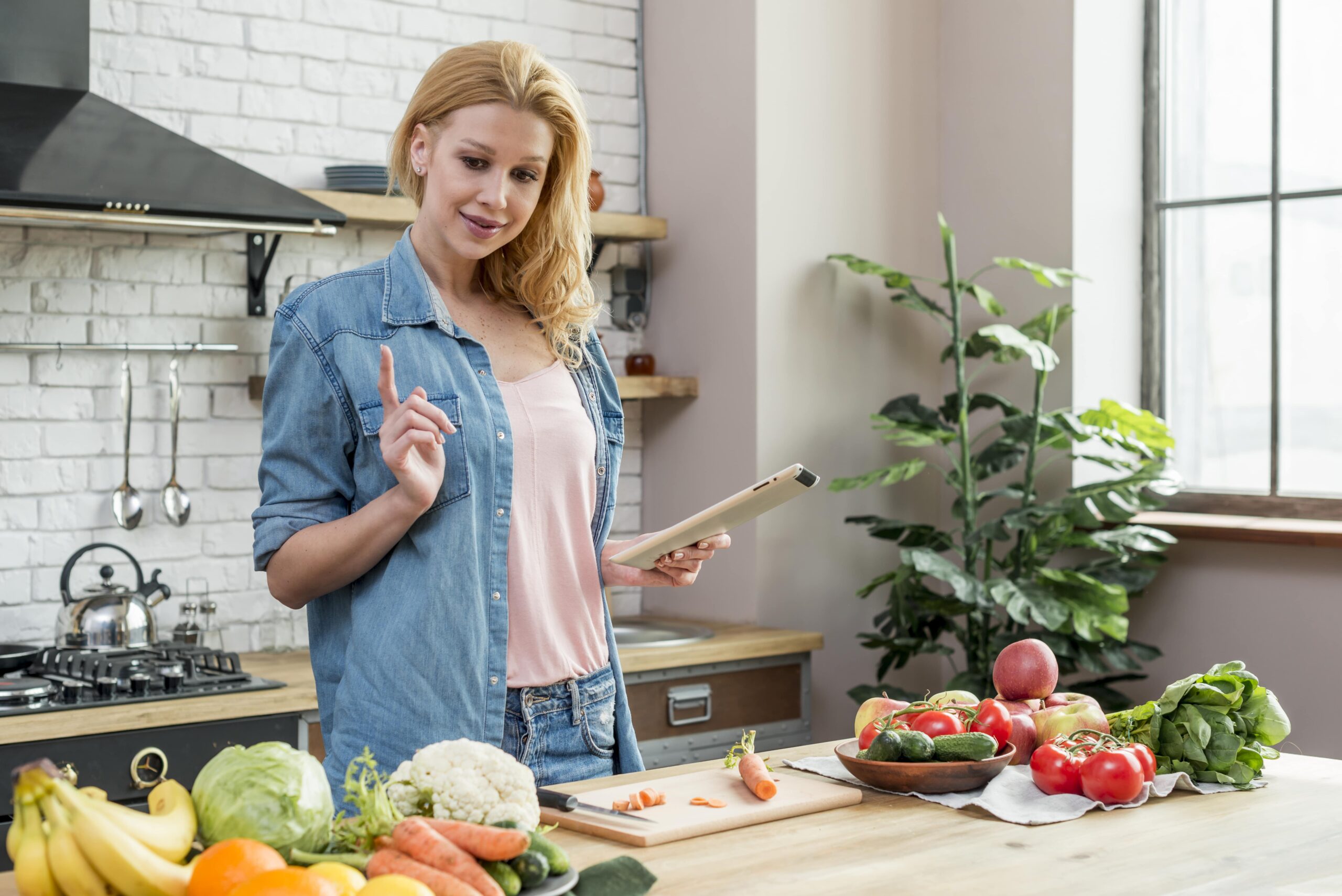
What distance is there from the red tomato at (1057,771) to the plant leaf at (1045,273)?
1.96 meters

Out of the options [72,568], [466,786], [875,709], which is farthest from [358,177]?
[466,786]

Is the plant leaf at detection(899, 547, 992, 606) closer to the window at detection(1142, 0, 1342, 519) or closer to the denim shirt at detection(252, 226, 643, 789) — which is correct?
the window at detection(1142, 0, 1342, 519)

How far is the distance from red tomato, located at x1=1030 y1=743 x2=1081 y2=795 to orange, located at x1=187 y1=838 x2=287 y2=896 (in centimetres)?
90

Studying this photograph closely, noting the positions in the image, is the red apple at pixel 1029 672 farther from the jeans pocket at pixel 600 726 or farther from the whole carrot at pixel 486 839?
the whole carrot at pixel 486 839

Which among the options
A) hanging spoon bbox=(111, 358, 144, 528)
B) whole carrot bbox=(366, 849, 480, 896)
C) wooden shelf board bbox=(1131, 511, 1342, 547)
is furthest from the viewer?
wooden shelf board bbox=(1131, 511, 1342, 547)

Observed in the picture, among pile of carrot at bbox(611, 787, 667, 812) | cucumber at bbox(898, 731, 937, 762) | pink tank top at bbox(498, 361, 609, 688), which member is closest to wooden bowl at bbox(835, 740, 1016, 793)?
cucumber at bbox(898, 731, 937, 762)

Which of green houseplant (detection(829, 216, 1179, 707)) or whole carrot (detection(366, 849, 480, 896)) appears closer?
whole carrot (detection(366, 849, 480, 896))

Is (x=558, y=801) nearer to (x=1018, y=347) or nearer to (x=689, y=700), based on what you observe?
(x=689, y=700)

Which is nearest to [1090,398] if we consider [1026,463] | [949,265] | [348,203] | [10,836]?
[1026,463]

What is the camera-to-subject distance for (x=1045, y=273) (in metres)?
3.34

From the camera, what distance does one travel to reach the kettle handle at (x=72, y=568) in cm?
286

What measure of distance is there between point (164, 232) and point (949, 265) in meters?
1.83

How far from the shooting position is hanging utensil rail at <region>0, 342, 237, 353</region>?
2893mm

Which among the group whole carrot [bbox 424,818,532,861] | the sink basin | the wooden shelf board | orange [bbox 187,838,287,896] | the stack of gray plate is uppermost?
the stack of gray plate
